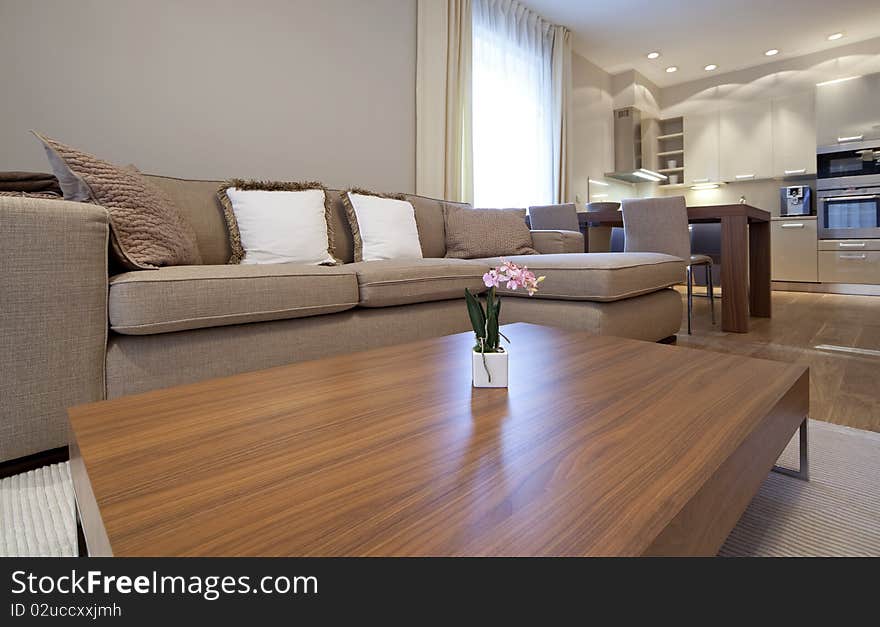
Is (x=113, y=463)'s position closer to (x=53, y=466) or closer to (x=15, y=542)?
(x=15, y=542)

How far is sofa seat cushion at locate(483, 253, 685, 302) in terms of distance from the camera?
87.3 inches

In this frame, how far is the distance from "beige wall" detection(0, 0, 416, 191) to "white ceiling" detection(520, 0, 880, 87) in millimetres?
2153

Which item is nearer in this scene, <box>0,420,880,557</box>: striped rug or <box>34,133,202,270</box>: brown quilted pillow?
<box>0,420,880,557</box>: striped rug

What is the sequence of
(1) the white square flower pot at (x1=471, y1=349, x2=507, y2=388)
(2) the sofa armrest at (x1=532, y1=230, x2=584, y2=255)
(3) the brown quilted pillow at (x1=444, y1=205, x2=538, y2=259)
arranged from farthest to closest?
(2) the sofa armrest at (x1=532, y1=230, x2=584, y2=255)
(3) the brown quilted pillow at (x1=444, y1=205, x2=538, y2=259)
(1) the white square flower pot at (x1=471, y1=349, x2=507, y2=388)

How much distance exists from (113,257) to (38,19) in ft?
4.49

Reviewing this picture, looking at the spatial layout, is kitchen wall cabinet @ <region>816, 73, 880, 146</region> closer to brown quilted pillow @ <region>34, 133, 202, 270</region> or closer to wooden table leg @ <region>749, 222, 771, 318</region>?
wooden table leg @ <region>749, 222, 771, 318</region>

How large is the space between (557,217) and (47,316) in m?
3.19

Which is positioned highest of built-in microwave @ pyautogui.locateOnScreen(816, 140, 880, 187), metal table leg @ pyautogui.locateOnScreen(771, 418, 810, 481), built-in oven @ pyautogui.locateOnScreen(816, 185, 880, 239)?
built-in microwave @ pyautogui.locateOnScreen(816, 140, 880, 187)

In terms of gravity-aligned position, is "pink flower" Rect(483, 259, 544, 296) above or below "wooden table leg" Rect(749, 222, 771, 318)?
below

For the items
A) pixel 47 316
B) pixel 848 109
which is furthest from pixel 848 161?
pixel 47 316

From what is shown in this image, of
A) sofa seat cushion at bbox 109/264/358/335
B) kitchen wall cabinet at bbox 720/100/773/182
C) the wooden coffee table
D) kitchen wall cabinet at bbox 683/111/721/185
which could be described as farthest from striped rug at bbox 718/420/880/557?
kitchen wall cabinet at bbox 683/111/721/185

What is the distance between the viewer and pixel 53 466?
54.0 inches

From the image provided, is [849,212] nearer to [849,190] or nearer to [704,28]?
[849,190]
